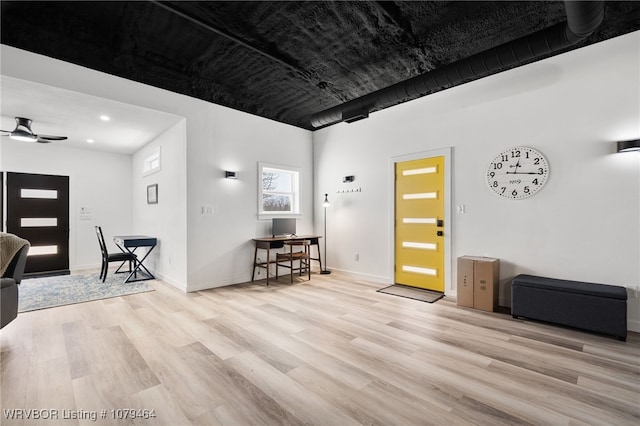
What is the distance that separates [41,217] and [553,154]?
9333mm

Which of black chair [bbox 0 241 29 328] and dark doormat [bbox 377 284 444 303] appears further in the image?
dark doormat [bbox 377 284 444 303]

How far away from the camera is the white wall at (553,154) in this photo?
3.08m

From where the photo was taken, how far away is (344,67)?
4027 mm

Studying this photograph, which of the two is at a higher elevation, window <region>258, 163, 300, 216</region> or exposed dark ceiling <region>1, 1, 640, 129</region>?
exposed dark ceiling <region>1, 1, 640, 129</region>

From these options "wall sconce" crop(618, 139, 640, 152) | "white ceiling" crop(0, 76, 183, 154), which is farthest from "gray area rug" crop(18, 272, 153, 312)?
"wall sconce" crop(618, 139, 640, 152)

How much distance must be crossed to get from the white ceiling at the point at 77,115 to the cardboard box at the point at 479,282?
4878 mm

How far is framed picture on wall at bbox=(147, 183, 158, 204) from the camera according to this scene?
5.69 m

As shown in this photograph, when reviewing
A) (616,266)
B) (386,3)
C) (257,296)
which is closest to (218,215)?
(257,296)

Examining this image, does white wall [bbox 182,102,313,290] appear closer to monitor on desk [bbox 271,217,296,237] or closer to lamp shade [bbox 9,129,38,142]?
monitor on desk [bbox 271,217,296,237]

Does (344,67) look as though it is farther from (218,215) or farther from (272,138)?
(218,215)

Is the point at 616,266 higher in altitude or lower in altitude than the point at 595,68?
lower

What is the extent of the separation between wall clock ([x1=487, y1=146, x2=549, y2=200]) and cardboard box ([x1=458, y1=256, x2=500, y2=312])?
953 millimetres

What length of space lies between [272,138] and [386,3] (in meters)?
3.38

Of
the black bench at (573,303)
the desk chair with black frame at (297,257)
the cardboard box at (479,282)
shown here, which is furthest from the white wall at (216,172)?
the black bench at (573,303)
